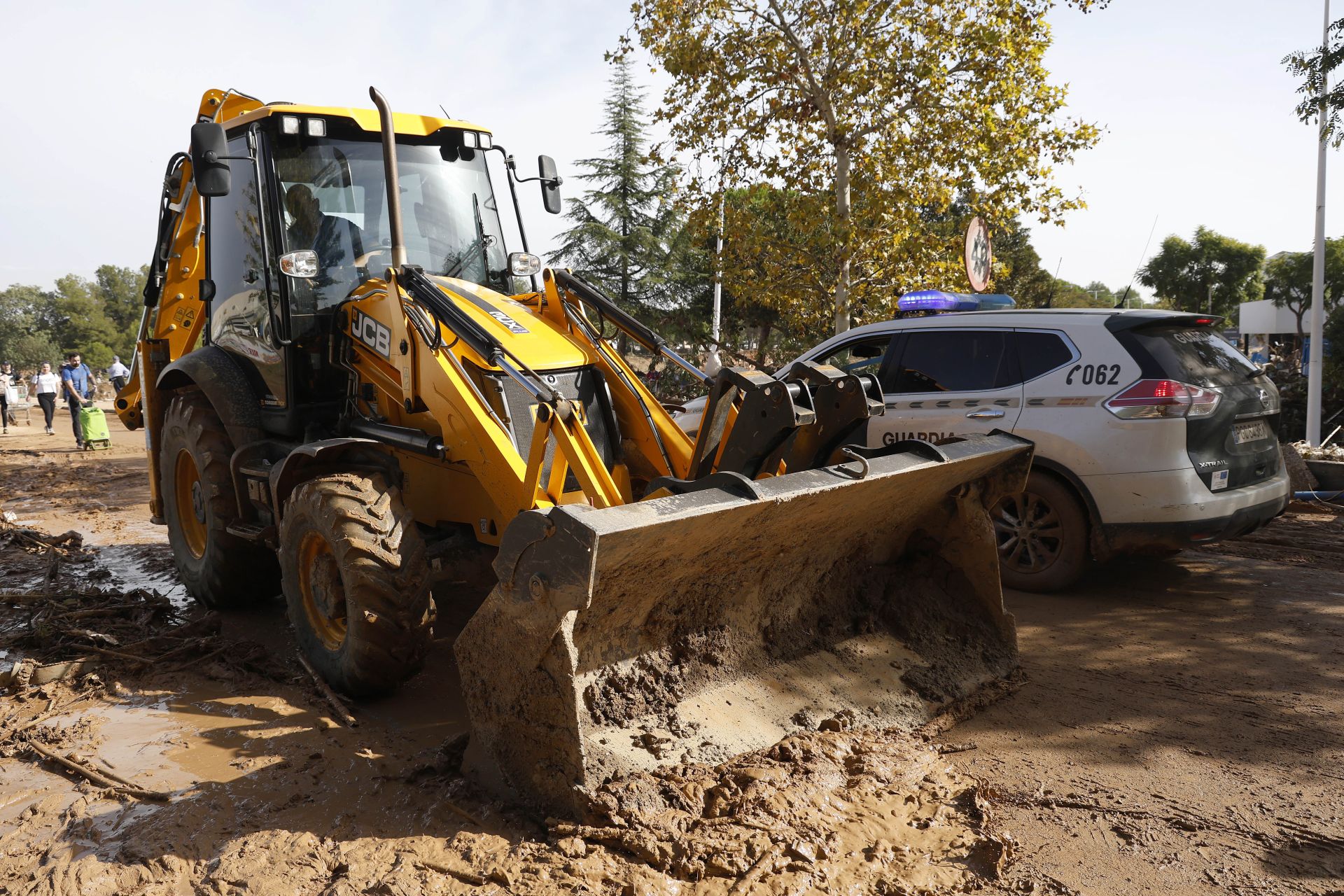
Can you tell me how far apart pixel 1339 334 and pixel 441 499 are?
20172 mm

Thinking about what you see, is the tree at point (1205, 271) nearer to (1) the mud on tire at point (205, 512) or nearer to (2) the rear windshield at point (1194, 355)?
(2) the rear windshield at point (1194, 355)

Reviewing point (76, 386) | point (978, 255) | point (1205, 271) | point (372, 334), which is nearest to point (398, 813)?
point (372, 334)

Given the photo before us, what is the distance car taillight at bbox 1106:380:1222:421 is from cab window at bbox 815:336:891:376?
6.15 ft

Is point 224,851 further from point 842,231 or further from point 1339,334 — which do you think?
point 1339,334

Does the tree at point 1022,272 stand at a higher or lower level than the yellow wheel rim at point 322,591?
higher

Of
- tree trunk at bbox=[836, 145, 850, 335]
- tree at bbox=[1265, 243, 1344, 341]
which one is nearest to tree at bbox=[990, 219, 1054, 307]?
tree at bbox=[1265, 243, 1344, 341]

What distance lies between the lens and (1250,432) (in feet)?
20.0

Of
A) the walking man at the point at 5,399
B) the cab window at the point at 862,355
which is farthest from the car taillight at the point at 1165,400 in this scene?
the walking man at the point at 5,399

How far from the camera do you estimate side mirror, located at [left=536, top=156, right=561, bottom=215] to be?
6223 millimetres

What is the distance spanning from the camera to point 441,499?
5.00 meters

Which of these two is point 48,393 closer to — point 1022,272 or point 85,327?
point 1022,272

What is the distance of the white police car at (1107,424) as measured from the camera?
19.1 feet

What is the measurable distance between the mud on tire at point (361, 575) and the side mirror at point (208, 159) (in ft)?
5.27

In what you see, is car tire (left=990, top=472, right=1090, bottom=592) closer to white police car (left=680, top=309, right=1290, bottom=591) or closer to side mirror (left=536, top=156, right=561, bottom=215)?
white police car (left=680, top=309, right=1290, bottom=591)
